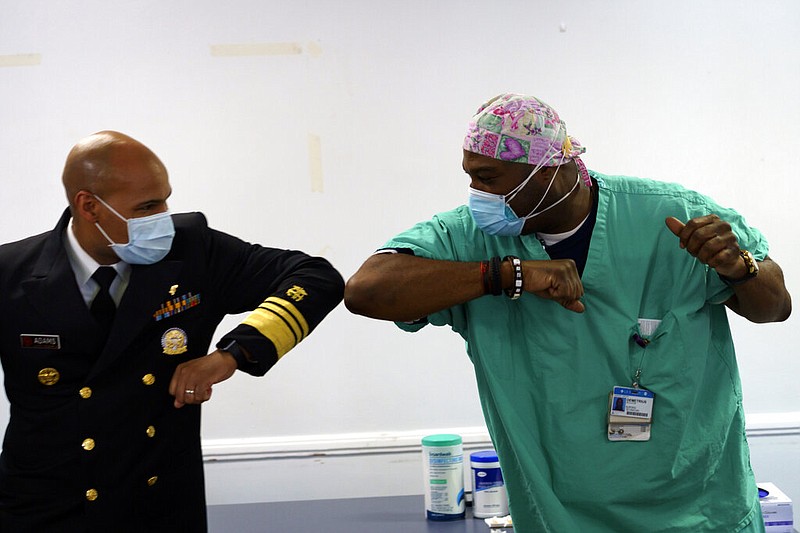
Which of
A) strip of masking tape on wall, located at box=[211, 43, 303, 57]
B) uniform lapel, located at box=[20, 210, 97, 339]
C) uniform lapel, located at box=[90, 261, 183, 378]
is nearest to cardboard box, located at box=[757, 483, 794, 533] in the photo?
uniform lapel, located at box=[90, 261, 183, 378]

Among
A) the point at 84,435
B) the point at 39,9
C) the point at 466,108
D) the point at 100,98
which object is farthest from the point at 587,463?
the point at 39,9

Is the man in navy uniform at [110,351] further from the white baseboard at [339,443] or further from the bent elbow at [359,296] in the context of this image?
the white baseboard at [339,443]

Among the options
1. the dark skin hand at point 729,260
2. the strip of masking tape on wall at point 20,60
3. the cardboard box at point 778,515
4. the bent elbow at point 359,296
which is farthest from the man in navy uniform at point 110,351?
the strip of masking tape on wall at point 20,60

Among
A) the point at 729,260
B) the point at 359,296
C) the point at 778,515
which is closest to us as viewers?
the point at 729,260

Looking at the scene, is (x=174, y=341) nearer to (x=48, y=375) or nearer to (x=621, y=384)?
(x=48, y=375)

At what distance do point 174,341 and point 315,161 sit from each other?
4.79 feet

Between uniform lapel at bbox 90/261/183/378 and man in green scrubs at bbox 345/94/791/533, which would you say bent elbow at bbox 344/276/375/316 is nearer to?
man in green scrubs at bbox 345/94/791/533

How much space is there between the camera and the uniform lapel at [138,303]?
1.72m

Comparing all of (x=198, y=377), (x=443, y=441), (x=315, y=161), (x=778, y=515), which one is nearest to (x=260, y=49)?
(x=315, y=161)

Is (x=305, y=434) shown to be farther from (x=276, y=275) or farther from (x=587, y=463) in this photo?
(x=587, y=463)

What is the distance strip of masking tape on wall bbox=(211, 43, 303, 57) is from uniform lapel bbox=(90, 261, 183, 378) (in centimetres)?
149

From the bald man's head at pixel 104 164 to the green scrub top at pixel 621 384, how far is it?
56 cm

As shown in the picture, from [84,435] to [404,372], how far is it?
1.60 meters

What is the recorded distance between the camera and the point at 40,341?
1.73 m
